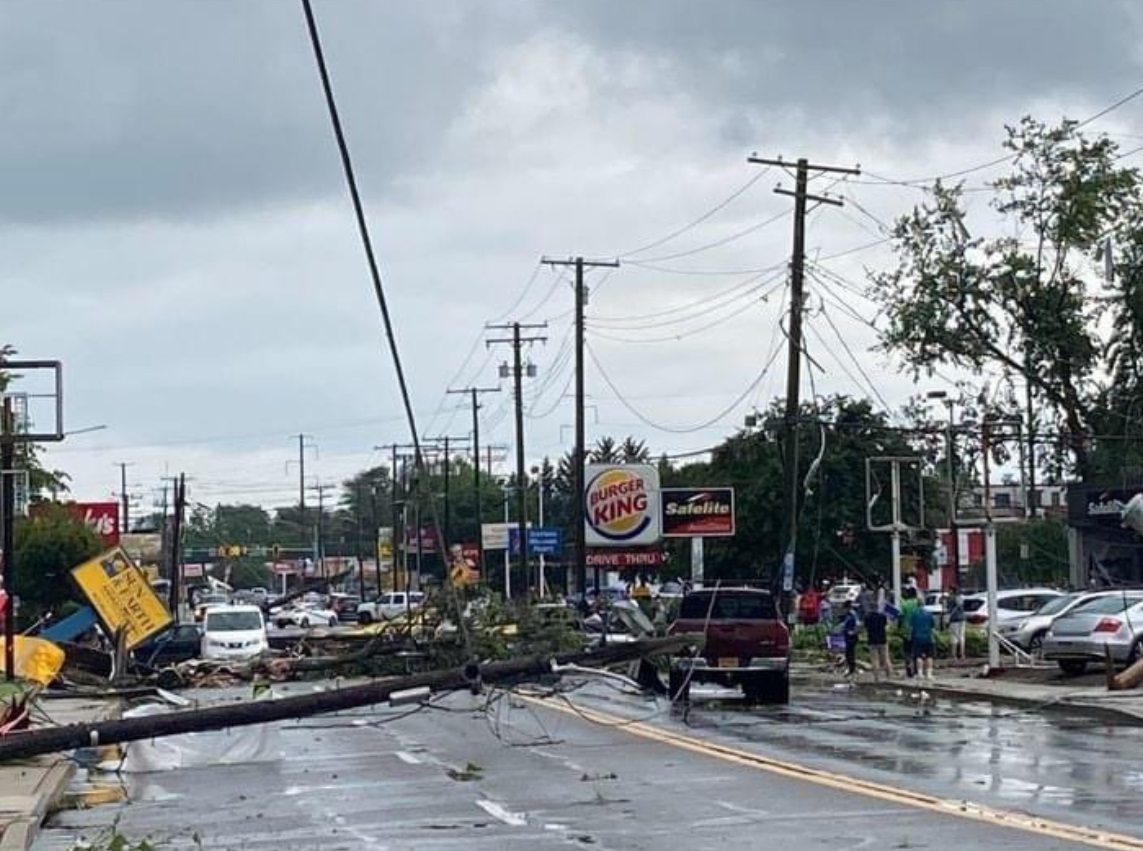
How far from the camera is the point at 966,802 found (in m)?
15.9

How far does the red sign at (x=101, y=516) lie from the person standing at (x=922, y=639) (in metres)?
49.8

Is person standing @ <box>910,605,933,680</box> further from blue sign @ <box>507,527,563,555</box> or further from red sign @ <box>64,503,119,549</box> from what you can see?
red sign @ <box>64,503,119,549</box>

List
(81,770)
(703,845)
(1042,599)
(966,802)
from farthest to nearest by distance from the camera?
(1042,599) < (81,770) < (966,802) < (703,845)

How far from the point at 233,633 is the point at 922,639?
1900 centimetres

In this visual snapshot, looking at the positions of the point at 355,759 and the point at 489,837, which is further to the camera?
the point at 355,759

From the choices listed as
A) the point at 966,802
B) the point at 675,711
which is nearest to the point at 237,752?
the point at 675,711

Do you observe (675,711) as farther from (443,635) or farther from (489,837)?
(489,837)

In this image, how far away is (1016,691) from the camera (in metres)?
32.6

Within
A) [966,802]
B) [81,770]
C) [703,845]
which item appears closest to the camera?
[703,845]

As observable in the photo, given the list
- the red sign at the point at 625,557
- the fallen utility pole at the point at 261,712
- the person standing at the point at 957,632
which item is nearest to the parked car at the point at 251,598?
the red sign at the point at 625,557

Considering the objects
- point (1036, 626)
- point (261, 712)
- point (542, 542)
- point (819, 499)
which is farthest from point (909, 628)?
point (542, 542)

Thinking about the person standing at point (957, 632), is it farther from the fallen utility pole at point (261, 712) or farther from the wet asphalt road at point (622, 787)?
the fallen utility pole at point (261, 712)

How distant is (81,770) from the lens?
2202 cm

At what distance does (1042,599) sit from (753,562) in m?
21.2
